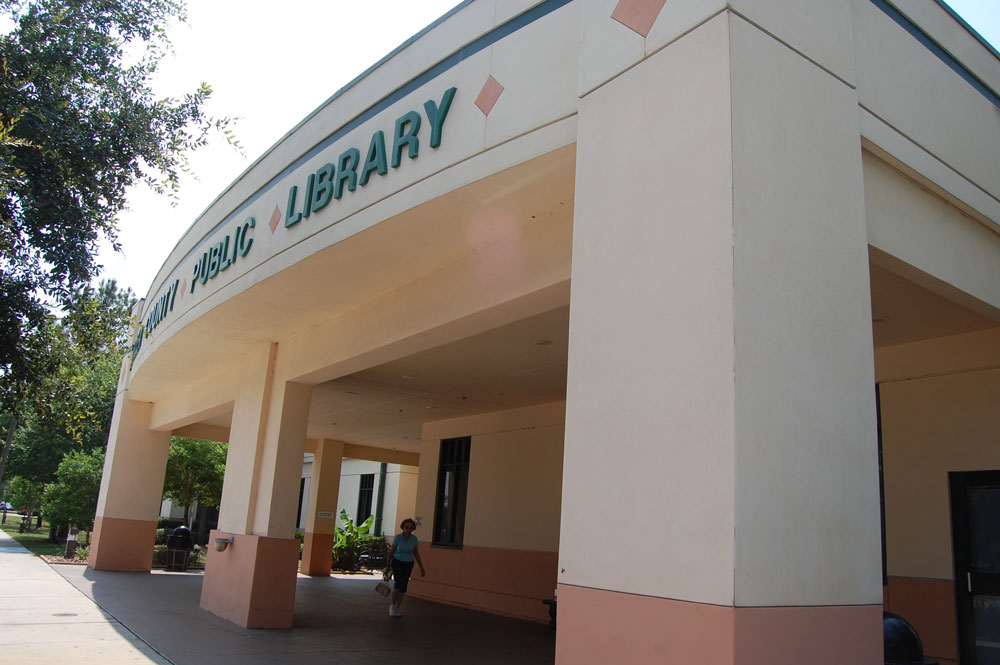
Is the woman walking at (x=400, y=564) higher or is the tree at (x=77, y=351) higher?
the tree at (x=77, y=351)

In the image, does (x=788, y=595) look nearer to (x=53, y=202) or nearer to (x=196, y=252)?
(x=53, y=202)

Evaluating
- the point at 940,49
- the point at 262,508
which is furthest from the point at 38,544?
the point at 940,49

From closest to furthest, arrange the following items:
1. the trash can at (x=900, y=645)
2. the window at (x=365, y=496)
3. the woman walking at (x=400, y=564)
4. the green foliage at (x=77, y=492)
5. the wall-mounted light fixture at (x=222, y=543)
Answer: the trash can at (x=900, y=645) < the wall-mounted light fixture at (x=222, y=543) < the woman walking at (x=400, y=564) < the green foliage at (x=77, y=492) < the window at (x=365, y=496)

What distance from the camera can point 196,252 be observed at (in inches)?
468

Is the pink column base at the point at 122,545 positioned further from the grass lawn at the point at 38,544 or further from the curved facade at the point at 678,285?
the curved facade at the point at 678,285

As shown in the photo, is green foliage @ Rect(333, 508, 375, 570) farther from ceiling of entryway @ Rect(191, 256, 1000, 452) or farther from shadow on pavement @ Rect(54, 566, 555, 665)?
shadow on pavement @ Rect(54, 566, 555, 665)

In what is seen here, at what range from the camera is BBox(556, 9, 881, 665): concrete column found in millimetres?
3621

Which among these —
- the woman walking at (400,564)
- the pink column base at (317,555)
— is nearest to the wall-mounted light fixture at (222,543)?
the woman walking at (400,564)

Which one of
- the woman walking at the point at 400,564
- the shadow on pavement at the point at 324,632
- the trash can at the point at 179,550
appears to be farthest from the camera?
the trash can at the point at 179,550

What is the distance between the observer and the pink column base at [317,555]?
2109 cm

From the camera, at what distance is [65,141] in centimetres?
564

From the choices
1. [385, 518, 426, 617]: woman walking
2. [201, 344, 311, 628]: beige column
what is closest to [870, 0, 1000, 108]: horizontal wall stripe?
[201, 344, 311, 628]: beige column

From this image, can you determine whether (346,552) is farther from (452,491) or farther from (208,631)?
(208,631)

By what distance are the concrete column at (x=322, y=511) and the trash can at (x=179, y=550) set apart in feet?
9.80
